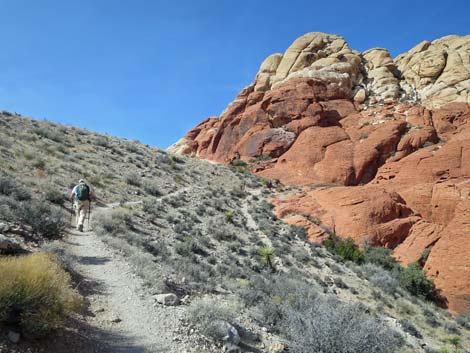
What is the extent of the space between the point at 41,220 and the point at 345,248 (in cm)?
1955

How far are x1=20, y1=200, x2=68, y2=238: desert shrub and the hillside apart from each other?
0.15ft

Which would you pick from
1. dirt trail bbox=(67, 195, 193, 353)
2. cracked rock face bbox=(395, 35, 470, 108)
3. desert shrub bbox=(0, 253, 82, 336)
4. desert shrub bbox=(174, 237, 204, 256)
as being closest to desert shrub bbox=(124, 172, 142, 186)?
desert shrub bbox=(174, 237, 204, 256)

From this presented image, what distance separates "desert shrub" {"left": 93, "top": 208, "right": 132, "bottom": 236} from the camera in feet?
37.2

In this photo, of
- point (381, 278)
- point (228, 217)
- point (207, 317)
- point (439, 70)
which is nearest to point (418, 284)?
point (381, 278)

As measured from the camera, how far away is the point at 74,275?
7289 millimetres

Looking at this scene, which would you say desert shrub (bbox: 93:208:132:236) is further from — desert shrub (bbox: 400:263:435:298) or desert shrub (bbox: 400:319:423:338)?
desert shrub (bbox: 400:263:435:298)

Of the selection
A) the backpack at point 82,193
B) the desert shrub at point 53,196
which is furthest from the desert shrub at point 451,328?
the desert shrub at point 53,196

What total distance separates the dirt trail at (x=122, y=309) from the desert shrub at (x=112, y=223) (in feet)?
6.55

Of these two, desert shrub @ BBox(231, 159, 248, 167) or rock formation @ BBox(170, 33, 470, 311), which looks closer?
rock formation @ BBox(170, 33, 470, 311)

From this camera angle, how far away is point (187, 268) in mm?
10648

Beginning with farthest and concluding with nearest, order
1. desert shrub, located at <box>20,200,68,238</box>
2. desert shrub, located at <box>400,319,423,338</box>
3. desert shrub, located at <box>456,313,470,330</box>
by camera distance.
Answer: desert shrub, located at <box>456,313,470,330</box>
desert shrub, located at <box>400,319,423,338</box>
desert shrub, located at <box>20,200,68,238</box>

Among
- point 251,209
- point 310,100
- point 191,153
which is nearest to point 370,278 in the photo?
point 251,209

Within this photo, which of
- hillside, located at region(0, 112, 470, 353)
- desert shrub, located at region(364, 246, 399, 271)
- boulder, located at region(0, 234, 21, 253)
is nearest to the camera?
hillside, located at region(0, 112, 470, 353)

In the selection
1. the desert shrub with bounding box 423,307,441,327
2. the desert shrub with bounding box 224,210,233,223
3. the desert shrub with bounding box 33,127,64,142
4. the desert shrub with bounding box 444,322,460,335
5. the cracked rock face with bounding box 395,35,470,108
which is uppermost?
the cracked rock face with bounding box 395,35,470,108
